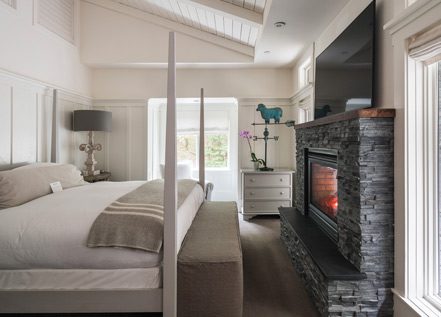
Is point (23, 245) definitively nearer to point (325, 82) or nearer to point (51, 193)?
point (51, 193)

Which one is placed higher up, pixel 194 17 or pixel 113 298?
pixel 194 17

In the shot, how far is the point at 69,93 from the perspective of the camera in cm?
412

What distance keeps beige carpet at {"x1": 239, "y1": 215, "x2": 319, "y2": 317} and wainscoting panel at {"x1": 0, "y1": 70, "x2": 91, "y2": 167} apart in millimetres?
2742

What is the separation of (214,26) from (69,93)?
7.69ft

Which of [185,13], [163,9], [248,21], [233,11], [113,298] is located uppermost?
[163,9]

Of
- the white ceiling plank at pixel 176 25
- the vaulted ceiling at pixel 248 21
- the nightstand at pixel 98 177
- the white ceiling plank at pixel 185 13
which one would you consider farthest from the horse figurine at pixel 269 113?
the nightstand at pixel 98 177

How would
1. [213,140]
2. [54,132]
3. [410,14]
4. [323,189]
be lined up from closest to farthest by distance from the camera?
[410,14] < [323,189] < [54,132] < [213,140]

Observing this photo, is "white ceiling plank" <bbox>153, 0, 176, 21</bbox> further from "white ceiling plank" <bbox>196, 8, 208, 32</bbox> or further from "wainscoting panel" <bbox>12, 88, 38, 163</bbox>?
"wainscoting panel" <bbox>12, 88, 38, 163</bbox>

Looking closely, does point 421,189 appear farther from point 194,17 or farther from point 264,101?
point 194,17

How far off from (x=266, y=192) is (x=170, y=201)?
2.83m

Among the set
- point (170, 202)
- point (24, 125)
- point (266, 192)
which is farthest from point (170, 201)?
point (266, 192)

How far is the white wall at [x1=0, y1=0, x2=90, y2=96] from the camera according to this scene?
297 centimetres

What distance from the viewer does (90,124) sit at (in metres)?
4.10

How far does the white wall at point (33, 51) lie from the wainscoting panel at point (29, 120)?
0.42ft
